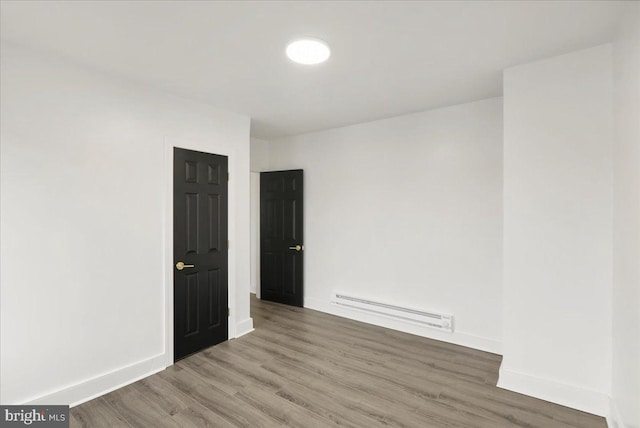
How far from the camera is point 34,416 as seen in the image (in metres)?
2.20

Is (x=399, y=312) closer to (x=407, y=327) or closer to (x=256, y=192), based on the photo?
(x=407, y=327)

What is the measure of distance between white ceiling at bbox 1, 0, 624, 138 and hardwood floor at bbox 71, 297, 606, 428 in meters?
2.67

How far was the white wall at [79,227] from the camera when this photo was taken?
7.14 ft

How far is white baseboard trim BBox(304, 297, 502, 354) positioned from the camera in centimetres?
335

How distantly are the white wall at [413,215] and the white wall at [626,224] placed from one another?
1196 mm

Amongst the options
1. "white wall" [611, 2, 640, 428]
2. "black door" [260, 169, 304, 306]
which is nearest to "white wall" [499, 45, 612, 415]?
"white wall" [611, 2, 640, 428]

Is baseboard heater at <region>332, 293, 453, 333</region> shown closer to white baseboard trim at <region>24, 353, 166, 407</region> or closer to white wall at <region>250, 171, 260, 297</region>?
white wall at <region>250, 171, 260, 297</region>

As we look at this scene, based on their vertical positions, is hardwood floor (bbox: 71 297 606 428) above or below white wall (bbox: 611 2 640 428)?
below

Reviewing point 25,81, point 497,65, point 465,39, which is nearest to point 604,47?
point 497,65

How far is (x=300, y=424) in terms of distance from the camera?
2.18 m

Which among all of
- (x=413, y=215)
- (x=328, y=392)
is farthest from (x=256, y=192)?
(x=328, y=392)

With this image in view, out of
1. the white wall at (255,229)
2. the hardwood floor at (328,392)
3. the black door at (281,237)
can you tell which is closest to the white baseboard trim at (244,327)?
the hardwood floor at (328,392)

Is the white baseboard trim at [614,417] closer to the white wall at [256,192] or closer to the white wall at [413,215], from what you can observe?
the white wall at [413,215]

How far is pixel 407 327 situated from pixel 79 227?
3.56 metres
